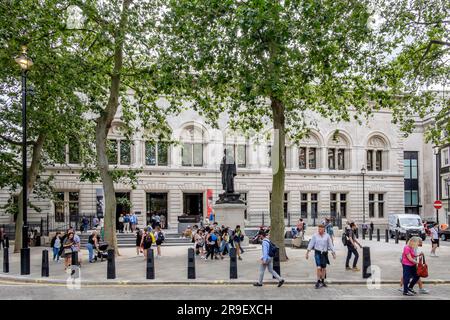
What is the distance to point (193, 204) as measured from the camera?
48.7 m

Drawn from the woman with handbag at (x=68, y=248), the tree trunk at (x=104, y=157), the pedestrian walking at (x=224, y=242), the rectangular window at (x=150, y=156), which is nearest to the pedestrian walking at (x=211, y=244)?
the pedestrian walking at (x=224, y=242)

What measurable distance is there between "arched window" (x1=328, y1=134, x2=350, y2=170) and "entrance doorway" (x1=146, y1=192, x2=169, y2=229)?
18110mm

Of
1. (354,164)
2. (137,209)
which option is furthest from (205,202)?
(354,164)

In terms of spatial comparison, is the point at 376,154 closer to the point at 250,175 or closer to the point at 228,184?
the point at 250,175

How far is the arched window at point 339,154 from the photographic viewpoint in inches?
2082

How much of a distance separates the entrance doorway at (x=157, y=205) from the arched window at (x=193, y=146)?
3836 millimetres

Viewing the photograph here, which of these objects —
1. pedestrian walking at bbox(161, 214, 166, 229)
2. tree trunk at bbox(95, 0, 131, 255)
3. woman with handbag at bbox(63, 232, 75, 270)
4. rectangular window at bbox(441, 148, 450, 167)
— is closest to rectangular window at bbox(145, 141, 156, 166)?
pedestrian walking at bbox(161, 214, 166, 229)

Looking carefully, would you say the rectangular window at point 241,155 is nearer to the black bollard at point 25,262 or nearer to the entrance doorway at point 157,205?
the entrance doorway at point 157,205

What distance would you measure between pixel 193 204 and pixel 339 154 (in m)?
16.7

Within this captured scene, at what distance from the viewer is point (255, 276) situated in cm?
1662

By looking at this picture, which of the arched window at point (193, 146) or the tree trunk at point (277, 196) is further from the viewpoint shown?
the arched window at point (193, 146)

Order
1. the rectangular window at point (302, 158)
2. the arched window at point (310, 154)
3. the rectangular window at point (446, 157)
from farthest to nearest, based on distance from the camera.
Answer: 1. the rectangular window at point (446, 157)
2. the rectangular window at point (302, 158)
3. the arched window at point (310, 154)

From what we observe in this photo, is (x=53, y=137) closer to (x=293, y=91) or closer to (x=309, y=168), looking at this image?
(x=293, y=91)

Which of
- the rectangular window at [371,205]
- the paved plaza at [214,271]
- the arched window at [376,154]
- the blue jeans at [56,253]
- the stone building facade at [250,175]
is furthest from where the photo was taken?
the arched window at [376,154]
